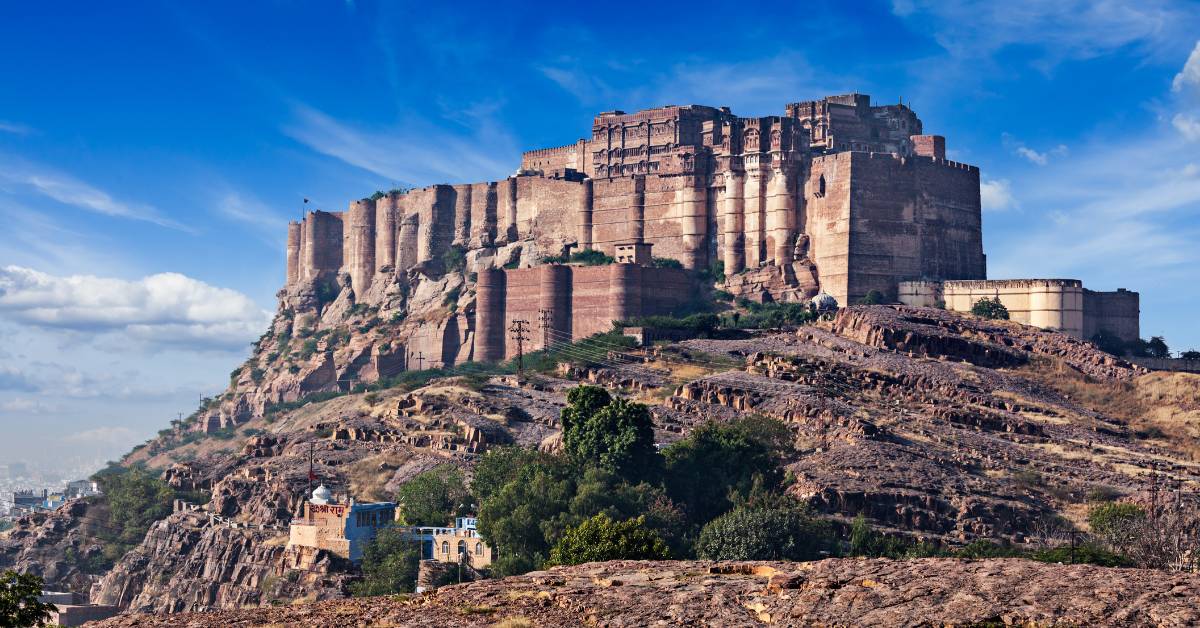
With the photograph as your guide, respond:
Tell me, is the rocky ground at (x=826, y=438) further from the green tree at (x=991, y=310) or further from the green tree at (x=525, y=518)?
the green tree at (x=525, y=518)

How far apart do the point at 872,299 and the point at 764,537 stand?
4587 centimetres

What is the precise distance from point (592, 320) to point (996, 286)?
2976 cm

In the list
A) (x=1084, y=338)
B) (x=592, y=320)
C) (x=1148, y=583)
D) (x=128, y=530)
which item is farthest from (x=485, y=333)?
(x=1148, y=583)

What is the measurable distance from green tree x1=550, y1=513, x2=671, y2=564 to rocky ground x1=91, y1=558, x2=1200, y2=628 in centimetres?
2010

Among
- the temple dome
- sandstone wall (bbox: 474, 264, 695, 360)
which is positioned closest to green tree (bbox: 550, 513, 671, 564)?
the temple dome

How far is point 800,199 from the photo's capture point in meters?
115

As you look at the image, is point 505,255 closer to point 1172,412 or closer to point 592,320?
point 592,320

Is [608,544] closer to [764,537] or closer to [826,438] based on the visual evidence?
[764,537]

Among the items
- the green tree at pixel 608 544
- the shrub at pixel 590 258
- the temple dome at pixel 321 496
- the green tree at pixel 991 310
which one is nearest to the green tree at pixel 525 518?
the green tree at pixel 608 544

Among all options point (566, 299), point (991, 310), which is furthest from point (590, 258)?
point (991, 310)

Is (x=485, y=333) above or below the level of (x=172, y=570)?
above

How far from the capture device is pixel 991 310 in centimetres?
10638

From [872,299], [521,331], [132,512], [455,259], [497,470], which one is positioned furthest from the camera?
[455,259]

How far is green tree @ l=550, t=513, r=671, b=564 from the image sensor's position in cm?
5416
